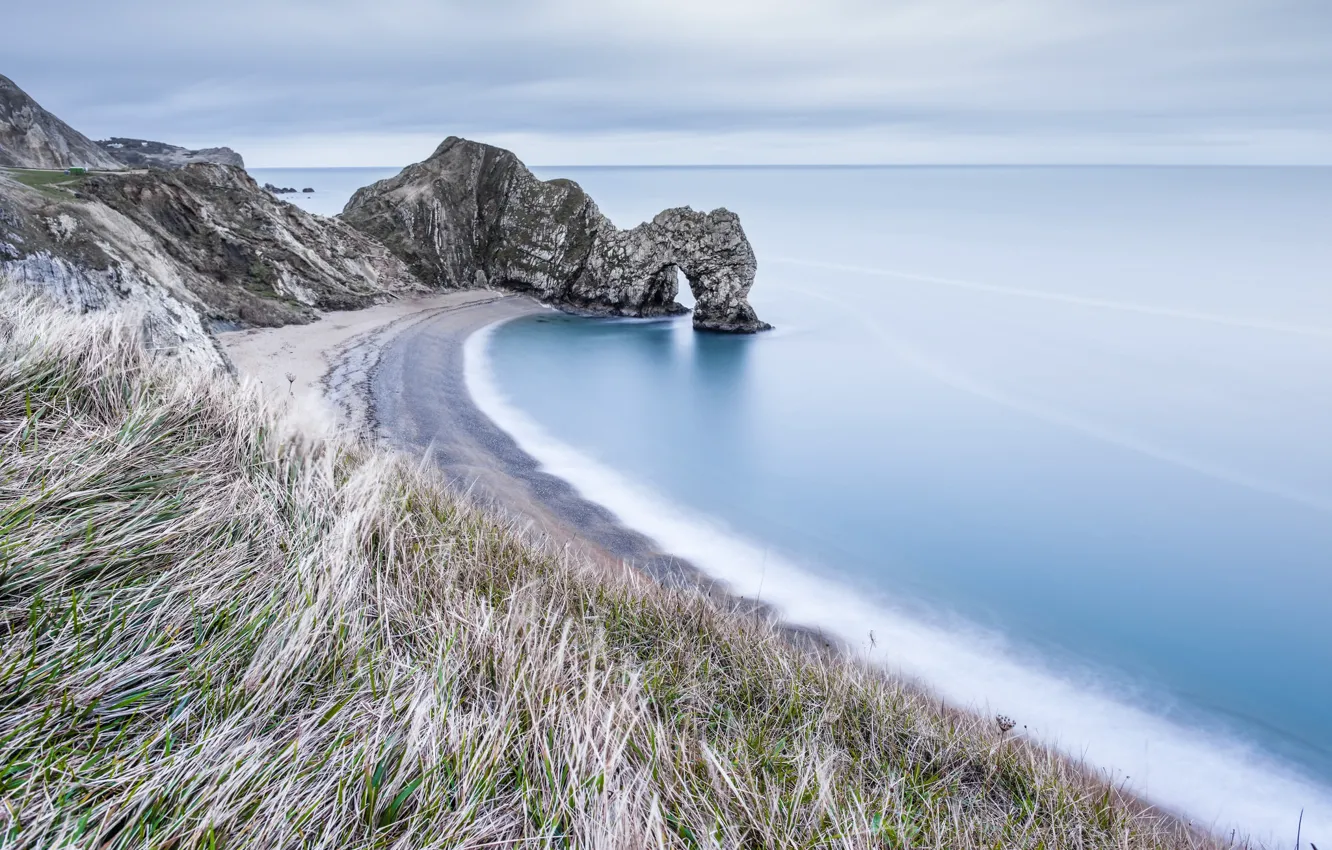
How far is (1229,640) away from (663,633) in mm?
9403

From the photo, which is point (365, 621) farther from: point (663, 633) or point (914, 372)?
point (914, 372)

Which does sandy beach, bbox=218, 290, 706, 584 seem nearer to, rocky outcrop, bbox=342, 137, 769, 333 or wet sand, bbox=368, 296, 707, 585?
wet sand, bbox=368, 296, 707, 585

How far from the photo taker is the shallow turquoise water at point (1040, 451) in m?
9.66

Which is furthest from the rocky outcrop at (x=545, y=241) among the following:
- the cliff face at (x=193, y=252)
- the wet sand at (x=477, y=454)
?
the wet sand at (x=477, y=454)

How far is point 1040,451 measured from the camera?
16281 mm

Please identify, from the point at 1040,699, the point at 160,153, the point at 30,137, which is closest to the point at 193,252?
the point at 1040,699

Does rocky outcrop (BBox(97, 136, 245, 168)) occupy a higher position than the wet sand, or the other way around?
rocky outcrop (BBox(97, 136, 245, 168))

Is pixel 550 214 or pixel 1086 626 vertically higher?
pixel 550 214

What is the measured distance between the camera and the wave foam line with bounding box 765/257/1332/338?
2711 cm

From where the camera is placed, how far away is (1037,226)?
60.1 metres

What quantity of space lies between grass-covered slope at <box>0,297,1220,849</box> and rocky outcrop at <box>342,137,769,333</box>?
2378cm

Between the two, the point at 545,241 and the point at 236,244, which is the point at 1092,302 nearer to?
the point at 545,241

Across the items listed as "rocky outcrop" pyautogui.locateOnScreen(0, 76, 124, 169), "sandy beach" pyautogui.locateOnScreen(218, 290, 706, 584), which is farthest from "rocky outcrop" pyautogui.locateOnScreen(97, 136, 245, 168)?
"sandy beach" pyautogui.locateOnScreen(218, 290, 706, 584)

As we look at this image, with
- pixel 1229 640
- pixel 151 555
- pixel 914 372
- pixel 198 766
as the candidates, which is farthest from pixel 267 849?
pixel 914 372
